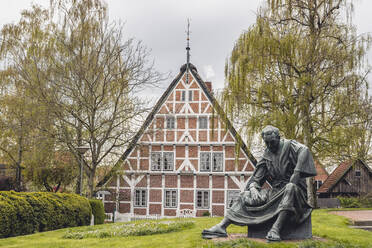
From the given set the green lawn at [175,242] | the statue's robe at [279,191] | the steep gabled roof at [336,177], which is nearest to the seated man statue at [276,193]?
the statue's robe at [279,191]

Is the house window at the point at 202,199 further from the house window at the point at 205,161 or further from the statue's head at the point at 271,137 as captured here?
the statue's head at the point at 271,137

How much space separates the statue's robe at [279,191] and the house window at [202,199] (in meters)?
20.8

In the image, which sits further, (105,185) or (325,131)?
(105,185)

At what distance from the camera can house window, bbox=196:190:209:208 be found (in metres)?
28.7

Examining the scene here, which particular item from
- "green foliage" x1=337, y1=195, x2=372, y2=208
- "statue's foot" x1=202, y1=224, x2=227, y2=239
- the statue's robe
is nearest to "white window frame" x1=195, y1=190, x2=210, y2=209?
"green foliage" x1=337, y1=195, x2=372, y2=208

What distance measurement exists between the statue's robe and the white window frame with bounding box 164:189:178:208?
21.2 meters

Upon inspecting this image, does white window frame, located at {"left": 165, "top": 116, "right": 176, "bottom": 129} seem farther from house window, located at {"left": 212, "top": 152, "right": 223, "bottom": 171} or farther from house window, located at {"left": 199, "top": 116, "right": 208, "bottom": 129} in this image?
house window, located at {"left": 212, "top": 152, "right": 223, "bottom": 171}

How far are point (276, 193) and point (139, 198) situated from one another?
2255 centimetres

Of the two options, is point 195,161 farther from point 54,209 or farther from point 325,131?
point 54,209

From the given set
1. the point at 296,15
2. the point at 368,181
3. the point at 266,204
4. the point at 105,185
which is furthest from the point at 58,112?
the point at 368,181

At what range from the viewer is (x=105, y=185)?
2734 cm

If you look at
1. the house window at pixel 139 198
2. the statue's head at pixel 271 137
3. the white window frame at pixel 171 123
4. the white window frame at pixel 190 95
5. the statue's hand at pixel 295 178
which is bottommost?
the house window at pixel 139 198

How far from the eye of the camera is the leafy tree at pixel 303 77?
17.3 metres

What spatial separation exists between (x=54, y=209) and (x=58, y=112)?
20.4ft
